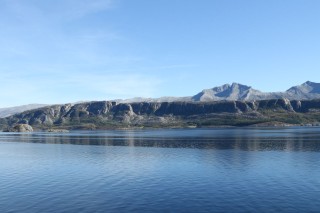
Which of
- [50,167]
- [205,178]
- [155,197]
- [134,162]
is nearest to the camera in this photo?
[155,197]

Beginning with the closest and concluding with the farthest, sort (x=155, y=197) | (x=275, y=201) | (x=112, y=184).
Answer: (x=275, y=201)
(x=155, y=197)
(x=112, y=184)

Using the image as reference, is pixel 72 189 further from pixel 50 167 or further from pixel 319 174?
pixel 319 174

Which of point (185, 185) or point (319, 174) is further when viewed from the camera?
point (319, 174)

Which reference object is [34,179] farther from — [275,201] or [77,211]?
[275,201]

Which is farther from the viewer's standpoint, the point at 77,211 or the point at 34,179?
the point at 34,179

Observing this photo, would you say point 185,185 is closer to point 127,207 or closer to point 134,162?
point 127,207

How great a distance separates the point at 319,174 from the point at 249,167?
66.6ft

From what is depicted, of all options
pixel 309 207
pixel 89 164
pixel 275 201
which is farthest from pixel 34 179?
pixel 309 207

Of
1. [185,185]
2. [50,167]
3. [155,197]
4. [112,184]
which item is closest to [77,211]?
[155,197]

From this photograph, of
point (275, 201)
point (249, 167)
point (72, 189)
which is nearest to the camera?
point (275, 201)

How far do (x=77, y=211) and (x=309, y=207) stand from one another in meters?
39.7

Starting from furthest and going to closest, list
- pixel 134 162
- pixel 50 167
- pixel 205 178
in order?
pixel 134 162 → pixel 50 167 → pixel 205 178

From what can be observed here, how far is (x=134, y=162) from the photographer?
116 m

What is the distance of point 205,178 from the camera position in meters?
84.4
